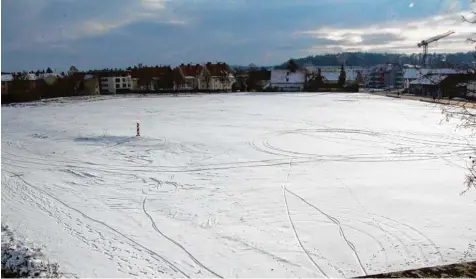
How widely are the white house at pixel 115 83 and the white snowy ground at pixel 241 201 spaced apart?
62811 millimetres

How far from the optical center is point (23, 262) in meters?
8.34

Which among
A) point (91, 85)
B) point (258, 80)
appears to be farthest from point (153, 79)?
point (258, 80)

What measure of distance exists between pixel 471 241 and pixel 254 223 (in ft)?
16.6

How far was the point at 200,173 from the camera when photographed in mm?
16219

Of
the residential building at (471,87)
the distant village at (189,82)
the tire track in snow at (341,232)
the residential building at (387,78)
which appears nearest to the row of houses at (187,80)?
the distant village at (189,82)

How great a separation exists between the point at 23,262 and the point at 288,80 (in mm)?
76507

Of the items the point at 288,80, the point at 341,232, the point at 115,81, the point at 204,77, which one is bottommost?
the point at 341,232

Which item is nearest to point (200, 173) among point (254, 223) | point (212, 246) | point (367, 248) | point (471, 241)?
point (254, 223)

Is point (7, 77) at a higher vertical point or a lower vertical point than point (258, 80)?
higher

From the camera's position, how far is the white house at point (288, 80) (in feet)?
266

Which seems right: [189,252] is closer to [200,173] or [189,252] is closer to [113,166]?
[200,173]

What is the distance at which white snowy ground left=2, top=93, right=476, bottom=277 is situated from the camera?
9.00 meters

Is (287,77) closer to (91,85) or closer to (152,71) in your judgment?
(152,71)

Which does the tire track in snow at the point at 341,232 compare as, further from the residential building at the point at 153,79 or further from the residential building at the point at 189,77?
the residential building at the point at 189,77
